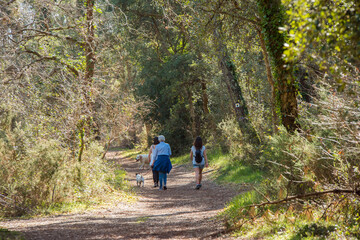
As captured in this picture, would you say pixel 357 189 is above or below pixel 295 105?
below

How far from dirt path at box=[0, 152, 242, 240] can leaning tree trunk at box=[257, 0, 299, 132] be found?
2805 mm

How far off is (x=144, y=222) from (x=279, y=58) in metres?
4.67

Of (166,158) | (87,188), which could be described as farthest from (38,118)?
(166,158)

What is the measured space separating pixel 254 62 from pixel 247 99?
8.83ft

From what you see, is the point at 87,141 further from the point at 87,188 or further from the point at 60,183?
the point at 60,183

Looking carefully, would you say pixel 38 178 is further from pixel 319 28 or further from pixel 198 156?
pixel 319 28

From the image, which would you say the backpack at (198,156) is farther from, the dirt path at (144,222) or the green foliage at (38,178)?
the green foliage at (38,178)

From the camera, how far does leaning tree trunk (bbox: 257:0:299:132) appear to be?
325 inches

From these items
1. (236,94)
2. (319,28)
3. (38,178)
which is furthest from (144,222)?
(236,94)

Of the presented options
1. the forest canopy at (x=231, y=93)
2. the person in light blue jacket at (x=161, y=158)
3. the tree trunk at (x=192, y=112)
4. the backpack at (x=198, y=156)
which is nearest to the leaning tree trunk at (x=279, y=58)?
the forest canopy at (x=231, y=93)

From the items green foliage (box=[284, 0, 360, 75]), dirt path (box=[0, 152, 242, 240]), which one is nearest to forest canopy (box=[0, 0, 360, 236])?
green foliage (box=[284, 0, 360, 75])

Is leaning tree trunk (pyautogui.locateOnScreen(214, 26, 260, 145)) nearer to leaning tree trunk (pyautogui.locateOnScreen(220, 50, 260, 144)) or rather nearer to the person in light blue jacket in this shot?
leaning tree trunk (pyautogui.locateOnScreen(220, 50, 260, 144))

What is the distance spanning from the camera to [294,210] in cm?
599

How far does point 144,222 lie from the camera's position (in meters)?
7.89
